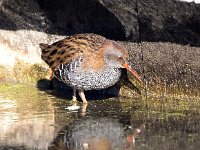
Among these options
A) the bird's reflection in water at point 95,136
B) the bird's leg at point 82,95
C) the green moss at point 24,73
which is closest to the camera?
the bird's reflection in water at point 95,136

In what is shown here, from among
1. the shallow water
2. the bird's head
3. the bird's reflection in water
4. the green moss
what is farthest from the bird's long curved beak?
the green moss

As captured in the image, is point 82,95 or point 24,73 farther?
point 24,73

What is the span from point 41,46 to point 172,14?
1948 millimetres

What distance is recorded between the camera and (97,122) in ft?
28.4

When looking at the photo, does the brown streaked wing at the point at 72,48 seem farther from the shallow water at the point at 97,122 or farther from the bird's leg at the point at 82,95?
the shallow water at the point at 97,122

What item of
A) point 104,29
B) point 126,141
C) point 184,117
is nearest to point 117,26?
point 104,29

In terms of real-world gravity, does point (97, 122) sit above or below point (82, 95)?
below

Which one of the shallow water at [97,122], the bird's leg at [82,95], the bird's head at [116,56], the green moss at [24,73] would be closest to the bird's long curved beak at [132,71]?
the bird's head at [116,56]

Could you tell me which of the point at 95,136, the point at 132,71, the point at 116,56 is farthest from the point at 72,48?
the point at 95,136

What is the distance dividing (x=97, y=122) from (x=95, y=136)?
0.66m

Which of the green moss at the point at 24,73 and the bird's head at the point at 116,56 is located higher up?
the bird's head at the point at 116,56

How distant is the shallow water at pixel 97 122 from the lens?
7.71 metres

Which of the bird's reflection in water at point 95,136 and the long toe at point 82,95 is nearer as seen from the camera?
the bird's reflection in water at point 95,136

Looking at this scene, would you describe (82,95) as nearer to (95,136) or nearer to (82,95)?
(82,95)
